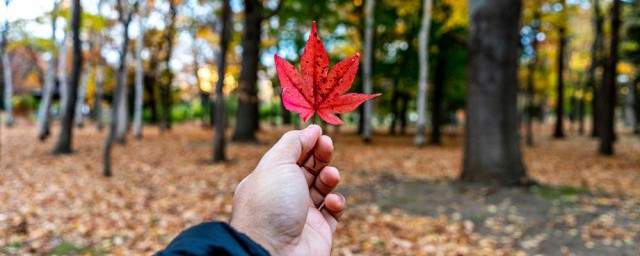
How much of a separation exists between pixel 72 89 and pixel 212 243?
10690 mm

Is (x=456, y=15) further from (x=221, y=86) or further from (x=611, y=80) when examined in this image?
(x=221, y=86)

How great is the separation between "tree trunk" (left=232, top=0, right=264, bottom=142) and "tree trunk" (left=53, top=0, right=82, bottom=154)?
4014 millimetres

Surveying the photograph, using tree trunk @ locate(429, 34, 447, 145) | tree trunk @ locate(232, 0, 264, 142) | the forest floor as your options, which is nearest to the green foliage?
the forest floor

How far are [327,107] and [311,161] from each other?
309 millimetres

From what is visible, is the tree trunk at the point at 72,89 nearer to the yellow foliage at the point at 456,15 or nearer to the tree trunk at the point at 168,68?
the tree trunk at the point at 168,68

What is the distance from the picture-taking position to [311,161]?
1526mm

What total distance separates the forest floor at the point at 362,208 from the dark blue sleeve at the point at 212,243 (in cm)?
361

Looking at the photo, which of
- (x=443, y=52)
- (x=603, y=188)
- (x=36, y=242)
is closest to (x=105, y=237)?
(x=36, y=242)

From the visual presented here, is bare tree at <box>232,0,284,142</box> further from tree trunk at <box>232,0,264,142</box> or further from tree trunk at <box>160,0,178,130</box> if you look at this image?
tree trunk at <box>160,0,178,130</box>

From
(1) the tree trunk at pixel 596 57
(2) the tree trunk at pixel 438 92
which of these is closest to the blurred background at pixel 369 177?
(1) the tree trunk at pixel 596 57

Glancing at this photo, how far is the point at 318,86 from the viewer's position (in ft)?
4.15

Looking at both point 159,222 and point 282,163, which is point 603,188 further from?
point 282,163

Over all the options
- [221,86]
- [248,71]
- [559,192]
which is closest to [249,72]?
[248,71]

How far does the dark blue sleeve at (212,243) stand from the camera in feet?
3.37
